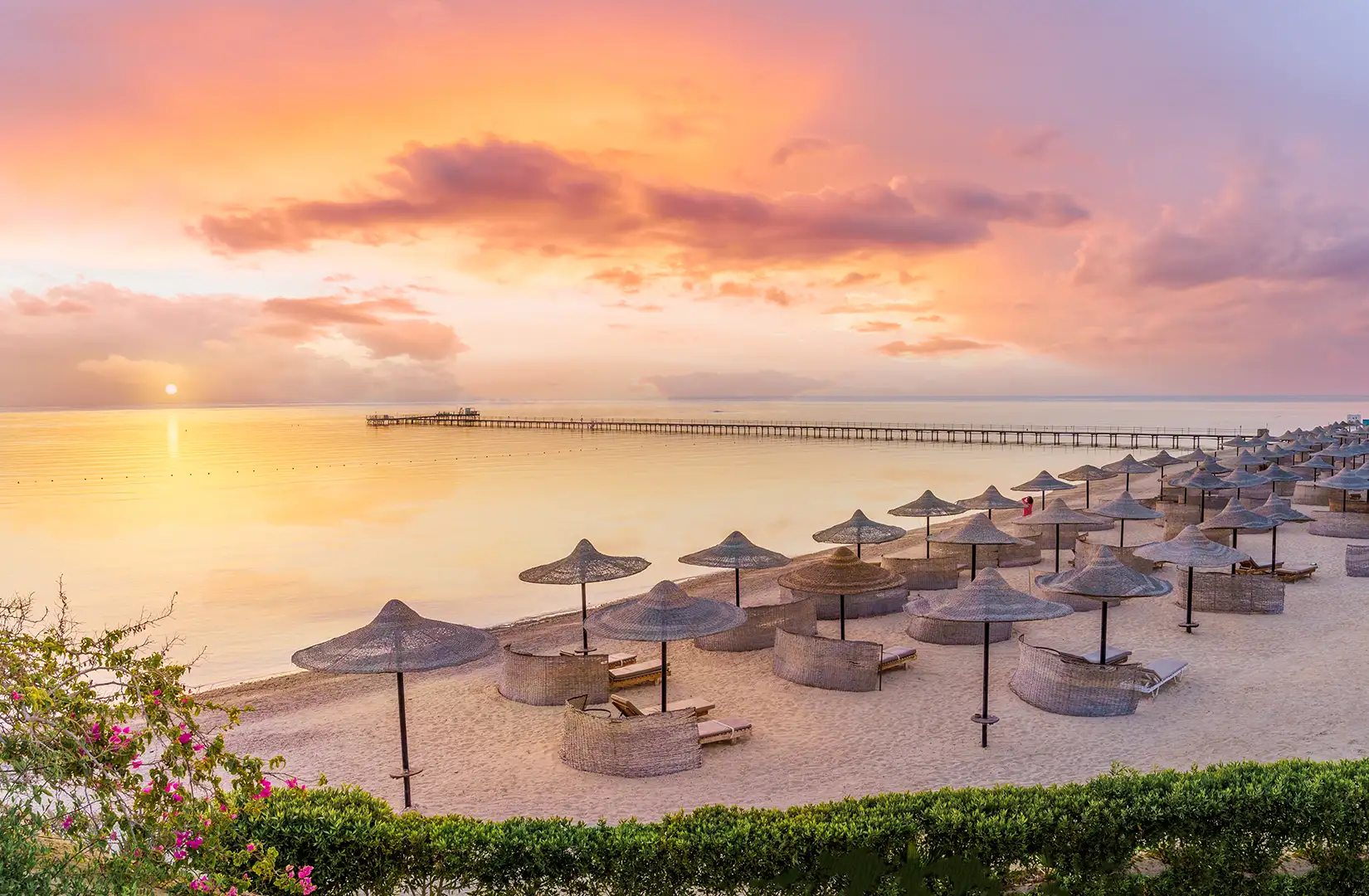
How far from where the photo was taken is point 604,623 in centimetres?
922

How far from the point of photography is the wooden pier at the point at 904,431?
72.6 meters

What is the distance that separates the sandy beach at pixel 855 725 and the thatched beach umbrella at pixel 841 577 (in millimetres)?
1212

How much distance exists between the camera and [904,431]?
8388 centimetres

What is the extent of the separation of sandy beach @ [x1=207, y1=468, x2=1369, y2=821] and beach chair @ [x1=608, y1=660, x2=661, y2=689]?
189mm

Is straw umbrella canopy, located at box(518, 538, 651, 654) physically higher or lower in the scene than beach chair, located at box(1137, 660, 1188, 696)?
higher

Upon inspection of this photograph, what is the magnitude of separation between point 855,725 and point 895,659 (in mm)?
1871

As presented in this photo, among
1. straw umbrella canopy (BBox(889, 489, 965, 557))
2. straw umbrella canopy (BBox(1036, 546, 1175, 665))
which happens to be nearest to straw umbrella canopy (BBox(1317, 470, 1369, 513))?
straw umbrella canopy (BBox(889, 489, 965, 557))

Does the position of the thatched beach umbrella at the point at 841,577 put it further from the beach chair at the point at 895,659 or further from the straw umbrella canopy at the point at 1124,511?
the straw umbrella canopy at the point at 1124,511

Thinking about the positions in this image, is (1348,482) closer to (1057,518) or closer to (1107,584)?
(1057,518)

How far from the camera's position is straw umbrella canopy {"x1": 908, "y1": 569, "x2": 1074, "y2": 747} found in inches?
354

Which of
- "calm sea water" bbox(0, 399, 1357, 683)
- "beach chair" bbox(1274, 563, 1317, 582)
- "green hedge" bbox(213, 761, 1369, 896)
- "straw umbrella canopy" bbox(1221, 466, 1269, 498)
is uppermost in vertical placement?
"straw umbrella canopy" bbox(1221, 466, 1269, 498)

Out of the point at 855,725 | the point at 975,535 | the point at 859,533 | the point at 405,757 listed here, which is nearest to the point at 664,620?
the point at 855,725

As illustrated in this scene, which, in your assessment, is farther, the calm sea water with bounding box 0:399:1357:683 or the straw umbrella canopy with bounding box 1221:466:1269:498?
the straw umbrella canopy with bounding box 1221:466:1269:498

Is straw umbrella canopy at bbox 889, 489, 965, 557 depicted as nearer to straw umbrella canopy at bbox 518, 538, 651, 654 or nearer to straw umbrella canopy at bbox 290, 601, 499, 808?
straw umbrella canopy at bbox 518, 538, 651, 654
